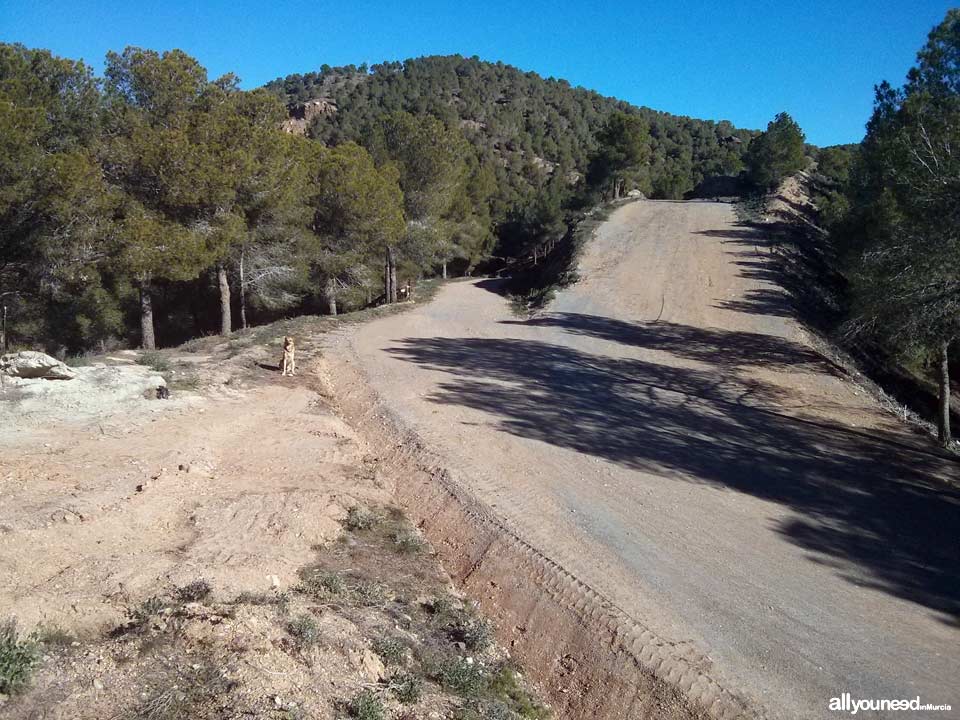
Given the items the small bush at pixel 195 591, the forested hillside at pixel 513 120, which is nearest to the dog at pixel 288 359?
the small bush at pixel 195 591

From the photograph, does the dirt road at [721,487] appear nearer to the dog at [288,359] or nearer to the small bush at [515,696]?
the small bush at [515,696]

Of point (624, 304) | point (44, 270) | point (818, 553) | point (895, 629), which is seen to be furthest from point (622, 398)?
point (44, 270)

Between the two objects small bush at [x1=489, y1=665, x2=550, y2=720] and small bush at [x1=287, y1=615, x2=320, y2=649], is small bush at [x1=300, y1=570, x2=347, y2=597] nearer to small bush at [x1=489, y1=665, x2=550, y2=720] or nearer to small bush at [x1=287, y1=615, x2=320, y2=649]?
small bush at [x1=287, y1=615, x2=320, y2=649]

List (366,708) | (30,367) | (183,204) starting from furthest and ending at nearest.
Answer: (183,204) → (30,367) → (366,708)

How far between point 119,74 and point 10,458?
13.7 m

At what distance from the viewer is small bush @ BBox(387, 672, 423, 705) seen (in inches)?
184

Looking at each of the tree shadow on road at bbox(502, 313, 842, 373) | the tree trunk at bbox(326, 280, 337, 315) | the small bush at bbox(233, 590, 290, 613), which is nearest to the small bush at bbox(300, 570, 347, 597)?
the small bush at bbox(233, 590, 290, 613)

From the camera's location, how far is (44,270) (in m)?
15.1

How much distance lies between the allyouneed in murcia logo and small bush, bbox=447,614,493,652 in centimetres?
307

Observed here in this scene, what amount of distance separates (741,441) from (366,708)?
369 inches

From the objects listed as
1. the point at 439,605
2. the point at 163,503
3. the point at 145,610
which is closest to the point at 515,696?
the point at 439,605

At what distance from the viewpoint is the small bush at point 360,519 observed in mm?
7896

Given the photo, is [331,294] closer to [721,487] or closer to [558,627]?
[721,487]

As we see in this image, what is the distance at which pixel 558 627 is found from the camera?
623cm
